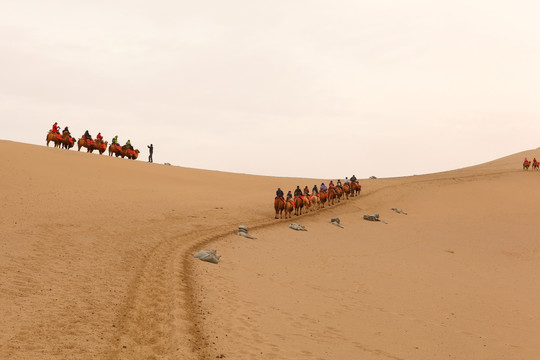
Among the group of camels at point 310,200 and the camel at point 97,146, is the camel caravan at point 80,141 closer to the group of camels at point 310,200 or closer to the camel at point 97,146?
the camel at point 97,146

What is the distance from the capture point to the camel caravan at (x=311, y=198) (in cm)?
2459

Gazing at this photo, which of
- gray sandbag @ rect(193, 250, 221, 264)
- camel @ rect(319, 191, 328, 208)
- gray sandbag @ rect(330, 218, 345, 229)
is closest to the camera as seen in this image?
gray sandbag @ rect(193, 250, 221, 264)

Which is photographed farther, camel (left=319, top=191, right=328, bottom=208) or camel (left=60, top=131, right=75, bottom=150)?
camel (left=60, top=131, right=75, bottom=150)

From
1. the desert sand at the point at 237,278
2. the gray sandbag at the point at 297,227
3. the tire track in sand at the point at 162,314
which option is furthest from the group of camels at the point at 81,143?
the tire track in sand at the point at 162,314

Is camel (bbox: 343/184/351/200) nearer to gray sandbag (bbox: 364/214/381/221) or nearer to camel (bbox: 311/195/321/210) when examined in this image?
camel (bbox: 311/195/321/210)

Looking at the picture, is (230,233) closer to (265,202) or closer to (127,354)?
(265,202)

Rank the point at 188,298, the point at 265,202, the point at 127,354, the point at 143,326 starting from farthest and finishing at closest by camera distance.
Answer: the point at 265,202 → the point at 188,298 → the point at 143,326 → the point at 127,354

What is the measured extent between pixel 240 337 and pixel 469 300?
8.25m

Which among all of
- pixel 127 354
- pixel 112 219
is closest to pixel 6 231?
pixel 112 219

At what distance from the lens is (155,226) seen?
18.0 m

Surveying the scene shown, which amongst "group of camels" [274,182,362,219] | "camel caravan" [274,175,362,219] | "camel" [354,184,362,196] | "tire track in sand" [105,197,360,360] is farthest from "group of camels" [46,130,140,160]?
"tire track in sand" [105,197,360,360]

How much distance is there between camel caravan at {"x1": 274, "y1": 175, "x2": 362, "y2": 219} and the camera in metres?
24.6

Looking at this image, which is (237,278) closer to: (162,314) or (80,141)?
(162,314)

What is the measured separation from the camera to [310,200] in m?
28.2
